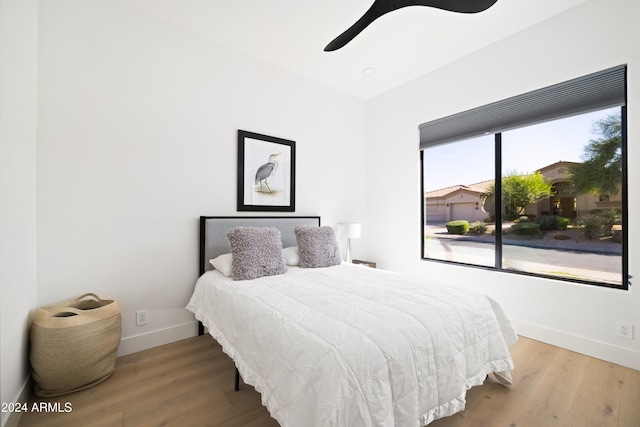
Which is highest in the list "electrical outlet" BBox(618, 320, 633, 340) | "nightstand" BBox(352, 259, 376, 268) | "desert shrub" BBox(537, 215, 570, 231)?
"desert shrub" BBox(537, 215, 570, 231)

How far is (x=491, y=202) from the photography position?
9.69 ft

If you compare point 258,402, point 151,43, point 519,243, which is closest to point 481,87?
point 519,243

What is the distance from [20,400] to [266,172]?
2.42 metres

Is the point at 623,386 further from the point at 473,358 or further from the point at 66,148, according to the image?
the point at 66,148

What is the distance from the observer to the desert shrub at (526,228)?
265cm

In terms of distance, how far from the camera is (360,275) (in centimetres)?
226

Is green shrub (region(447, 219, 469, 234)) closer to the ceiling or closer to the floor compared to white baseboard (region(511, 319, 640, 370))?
closer to the ceiling

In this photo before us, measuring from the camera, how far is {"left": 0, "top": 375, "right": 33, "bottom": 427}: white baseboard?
4.35ft

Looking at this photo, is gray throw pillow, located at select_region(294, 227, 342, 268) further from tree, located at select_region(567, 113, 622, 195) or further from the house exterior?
tree, located at select_region(567, 113, 622, 195)

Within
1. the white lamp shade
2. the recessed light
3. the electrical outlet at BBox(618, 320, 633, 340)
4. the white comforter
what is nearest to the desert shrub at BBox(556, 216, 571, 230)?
the electrical outlet at BBox(618, 320, 633, 340)

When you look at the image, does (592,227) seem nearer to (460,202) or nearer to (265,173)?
(460,202)

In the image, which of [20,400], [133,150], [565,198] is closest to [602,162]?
[565,198]

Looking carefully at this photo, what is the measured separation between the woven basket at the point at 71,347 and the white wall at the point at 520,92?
3176mm

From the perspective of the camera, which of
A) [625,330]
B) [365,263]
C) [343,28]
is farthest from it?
[365,263]
